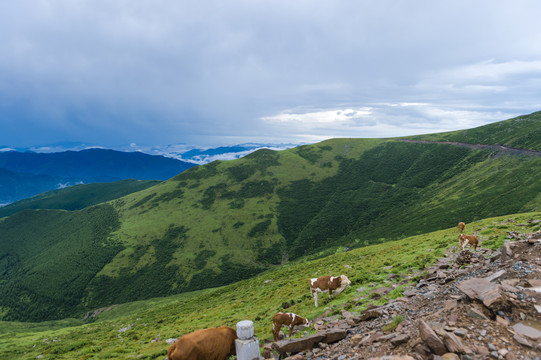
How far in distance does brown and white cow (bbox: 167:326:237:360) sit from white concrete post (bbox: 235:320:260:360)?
7.89 feet

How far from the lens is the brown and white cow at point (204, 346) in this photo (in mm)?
10094

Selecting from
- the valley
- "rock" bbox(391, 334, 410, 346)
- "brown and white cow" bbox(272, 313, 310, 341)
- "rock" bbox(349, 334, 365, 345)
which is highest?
"rock" bbox(391, 334, 410, 346)

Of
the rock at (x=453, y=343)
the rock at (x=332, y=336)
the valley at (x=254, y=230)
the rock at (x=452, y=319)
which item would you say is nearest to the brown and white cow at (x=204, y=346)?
the rock at (x=332, y=336)

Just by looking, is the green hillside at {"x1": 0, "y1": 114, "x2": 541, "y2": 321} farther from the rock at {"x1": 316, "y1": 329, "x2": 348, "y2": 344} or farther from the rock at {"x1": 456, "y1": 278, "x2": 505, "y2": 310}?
the rock at {"x1": 316, "y1": 329, "x2": 348, "y2": 344}

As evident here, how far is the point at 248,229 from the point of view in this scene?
166875 millimetres

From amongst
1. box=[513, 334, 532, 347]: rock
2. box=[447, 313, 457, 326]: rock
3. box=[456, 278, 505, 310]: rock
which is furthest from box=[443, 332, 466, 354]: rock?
box=[456, 278, 505, 310]: rock

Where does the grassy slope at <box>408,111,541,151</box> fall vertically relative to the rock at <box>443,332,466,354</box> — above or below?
above

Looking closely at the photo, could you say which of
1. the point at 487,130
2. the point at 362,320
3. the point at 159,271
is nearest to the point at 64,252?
the point at 159,271

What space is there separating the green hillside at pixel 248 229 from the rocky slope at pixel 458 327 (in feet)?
286

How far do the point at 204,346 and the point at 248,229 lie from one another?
159 metres

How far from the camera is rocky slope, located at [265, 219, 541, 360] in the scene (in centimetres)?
676

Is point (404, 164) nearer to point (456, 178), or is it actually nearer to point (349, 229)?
point (456, 178)

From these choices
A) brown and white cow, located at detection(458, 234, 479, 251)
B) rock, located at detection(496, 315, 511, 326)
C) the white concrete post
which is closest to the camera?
rock, located at detection(496, 315, 511, 326)

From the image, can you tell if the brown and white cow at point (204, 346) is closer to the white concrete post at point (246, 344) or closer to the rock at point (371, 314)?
the white concrete post at point (246, 344)
